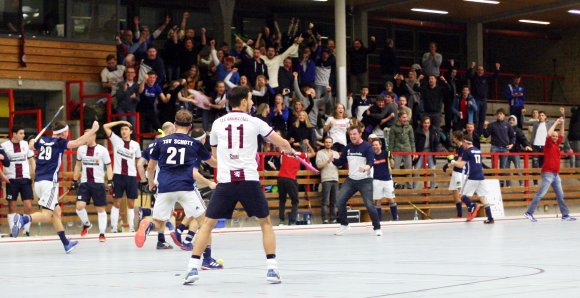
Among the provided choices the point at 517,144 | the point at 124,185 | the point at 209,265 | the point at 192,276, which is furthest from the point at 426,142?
the point at 192,276

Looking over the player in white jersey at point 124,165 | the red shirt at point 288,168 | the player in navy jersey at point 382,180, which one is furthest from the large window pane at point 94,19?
the player in navy jersey at point 382,180

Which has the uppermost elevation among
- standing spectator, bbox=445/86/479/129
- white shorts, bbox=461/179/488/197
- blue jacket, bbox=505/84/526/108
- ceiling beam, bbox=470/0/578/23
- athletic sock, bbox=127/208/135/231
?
ceiling beam, bbox=470/0/578/23

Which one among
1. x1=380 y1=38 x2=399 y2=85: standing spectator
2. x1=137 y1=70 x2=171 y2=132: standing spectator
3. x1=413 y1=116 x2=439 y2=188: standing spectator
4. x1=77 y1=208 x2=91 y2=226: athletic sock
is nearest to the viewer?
x1=77 y1=208 x2=91 y2=226: athletic sock

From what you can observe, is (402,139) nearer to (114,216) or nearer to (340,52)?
(340,52)

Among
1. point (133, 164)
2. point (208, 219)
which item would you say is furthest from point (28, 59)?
point (208, 219)

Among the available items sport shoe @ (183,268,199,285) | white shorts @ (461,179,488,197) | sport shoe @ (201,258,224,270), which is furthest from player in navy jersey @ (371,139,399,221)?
sport shoe @ (183,268,199,285)

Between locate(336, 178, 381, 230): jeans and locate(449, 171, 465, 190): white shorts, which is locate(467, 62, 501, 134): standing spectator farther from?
locate(336, 178, 381, 230): jeans

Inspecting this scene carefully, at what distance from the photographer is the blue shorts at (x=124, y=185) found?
22594 mm

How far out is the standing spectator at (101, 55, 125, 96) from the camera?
90.6 feet

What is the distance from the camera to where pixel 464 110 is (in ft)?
111

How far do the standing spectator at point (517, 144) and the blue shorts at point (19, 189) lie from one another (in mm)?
15794

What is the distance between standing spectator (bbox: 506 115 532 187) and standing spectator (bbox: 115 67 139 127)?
486 inches

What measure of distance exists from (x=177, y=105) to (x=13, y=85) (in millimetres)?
4286

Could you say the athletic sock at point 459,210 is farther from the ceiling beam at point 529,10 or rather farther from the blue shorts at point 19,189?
the blue shorts at point 19,189
